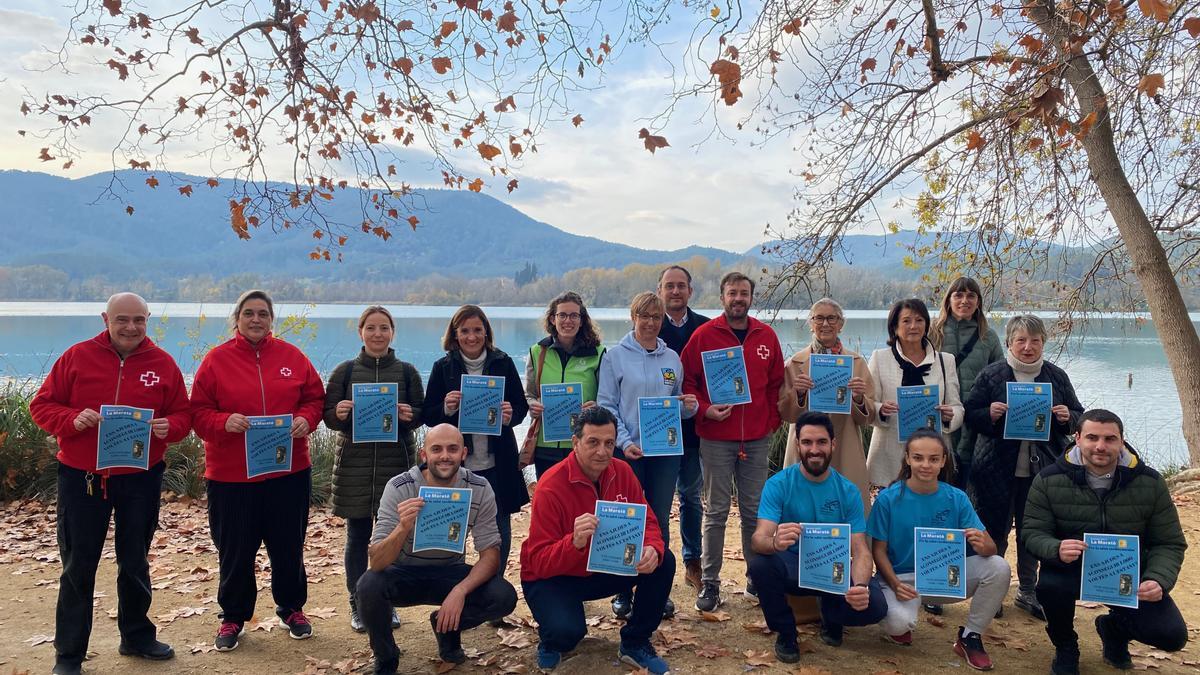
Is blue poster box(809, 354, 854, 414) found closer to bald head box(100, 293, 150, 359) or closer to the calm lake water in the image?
the calm lake water

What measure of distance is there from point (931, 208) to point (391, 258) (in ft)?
542

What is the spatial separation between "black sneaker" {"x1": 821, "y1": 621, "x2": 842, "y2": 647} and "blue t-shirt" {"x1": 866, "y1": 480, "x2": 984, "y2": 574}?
1.63 feet

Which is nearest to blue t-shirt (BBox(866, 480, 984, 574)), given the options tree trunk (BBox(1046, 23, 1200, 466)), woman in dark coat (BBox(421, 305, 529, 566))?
woman in dark coat (BBox(421, 305, 529, 566))

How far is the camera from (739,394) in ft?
15.9

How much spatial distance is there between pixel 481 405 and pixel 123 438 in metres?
1.96

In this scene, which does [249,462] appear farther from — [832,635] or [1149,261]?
[1149,261]

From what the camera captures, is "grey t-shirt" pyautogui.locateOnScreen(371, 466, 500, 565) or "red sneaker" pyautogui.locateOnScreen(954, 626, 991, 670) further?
"red sneaker" pyautogui.locateOnScreen(954, 626, 991, 670)

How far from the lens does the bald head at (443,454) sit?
13.3 feet

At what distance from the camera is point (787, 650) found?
4215mm

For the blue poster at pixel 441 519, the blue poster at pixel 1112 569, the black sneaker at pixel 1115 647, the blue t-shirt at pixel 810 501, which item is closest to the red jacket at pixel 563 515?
the blue poster at pixel 441 519

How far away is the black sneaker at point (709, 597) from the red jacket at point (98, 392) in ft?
11.2

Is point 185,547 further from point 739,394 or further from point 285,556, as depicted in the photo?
point 739,394

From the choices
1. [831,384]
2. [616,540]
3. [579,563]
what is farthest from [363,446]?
[831,384]

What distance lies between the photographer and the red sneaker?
163 inches
